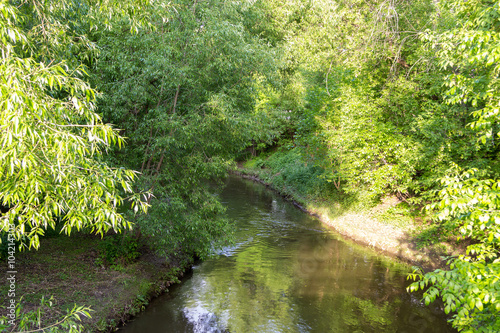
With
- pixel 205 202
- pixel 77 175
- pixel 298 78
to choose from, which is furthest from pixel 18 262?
pixel 298 78

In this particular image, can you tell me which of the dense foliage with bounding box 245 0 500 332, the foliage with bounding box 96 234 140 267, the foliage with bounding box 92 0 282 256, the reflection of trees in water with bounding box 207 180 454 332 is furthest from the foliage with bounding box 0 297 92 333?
the dense foliage with bounding box 245 0 500 332

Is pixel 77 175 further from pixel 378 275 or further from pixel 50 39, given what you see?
pixel 378 275

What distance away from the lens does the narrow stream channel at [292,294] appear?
995 cm

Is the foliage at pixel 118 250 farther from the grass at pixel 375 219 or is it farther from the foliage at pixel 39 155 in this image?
the grass at pixel 375 219

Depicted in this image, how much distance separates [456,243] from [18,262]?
15942 mm

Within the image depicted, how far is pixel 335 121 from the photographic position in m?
21.2

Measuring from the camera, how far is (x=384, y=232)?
1703 cm

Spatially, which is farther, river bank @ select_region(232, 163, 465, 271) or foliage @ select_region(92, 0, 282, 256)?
river bank @ select_region(232, 163, 465, 271)

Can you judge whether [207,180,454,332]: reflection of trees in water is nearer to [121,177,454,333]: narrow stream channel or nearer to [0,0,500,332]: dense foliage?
[121,177,454,333]: narrow stream channel

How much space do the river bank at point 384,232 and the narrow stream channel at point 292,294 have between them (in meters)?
0.88

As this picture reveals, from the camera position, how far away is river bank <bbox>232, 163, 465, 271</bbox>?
14.0 meters

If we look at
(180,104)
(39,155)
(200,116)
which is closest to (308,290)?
(200,116)

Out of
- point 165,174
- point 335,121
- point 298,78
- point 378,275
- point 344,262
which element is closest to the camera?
point 165,174

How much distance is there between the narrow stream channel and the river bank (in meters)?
0.88
